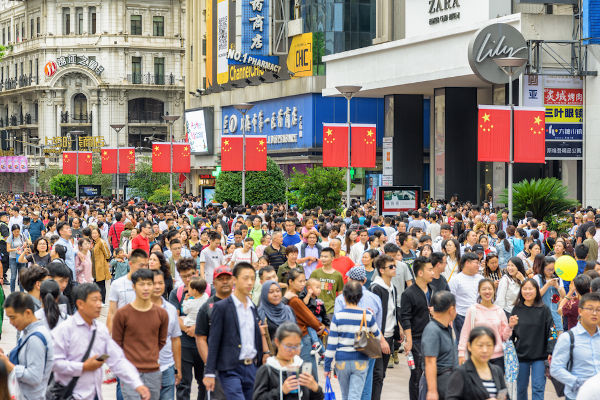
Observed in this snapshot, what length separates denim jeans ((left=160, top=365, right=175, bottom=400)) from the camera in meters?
9.41

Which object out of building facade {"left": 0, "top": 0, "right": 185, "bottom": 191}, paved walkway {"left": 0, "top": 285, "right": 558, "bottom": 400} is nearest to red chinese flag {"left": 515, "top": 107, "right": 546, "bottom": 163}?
paved walkway {"left": 0, "top": 285, "right": 558, "bottom": 400}

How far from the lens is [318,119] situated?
171ft

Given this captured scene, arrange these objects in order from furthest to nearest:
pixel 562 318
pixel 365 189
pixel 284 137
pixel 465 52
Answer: pixel 284 137
pixel 365 189
pixel 465 52
pixel 562 318

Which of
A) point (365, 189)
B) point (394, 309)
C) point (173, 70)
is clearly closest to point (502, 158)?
point (394, 309)

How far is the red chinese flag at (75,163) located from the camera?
54312mm

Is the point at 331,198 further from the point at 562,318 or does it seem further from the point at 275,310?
the point at 275,310

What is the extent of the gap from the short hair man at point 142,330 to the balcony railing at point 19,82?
274 feet

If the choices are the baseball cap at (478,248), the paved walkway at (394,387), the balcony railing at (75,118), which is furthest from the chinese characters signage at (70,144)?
the paved walkway at (394,387)

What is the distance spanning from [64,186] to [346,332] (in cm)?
5444

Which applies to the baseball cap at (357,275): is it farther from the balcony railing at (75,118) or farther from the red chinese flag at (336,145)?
the balcony railing at (75,118)

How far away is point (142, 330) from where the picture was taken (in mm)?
8875

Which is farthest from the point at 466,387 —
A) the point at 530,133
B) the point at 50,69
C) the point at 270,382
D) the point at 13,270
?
the point at 50,69

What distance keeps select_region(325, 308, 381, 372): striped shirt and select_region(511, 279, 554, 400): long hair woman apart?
1539 mm

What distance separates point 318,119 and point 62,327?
4450 cm
